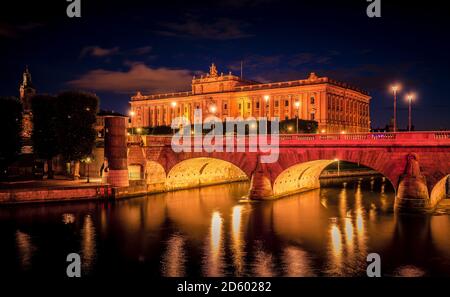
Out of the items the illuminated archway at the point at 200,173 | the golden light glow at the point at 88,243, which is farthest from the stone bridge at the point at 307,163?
the golden light glow at the point at 88,243

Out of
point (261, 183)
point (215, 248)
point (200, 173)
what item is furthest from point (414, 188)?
point (200, 173)

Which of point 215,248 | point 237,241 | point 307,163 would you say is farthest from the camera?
point 307,163

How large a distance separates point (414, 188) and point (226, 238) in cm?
2001

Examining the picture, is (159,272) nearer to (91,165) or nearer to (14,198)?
(14,198)

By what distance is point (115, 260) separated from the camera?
3319 cm

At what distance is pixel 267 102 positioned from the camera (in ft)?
445

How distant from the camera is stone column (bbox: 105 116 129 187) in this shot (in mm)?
59875

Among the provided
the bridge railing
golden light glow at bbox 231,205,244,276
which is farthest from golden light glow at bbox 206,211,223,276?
the bridge railing

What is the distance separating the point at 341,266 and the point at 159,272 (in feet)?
41.4

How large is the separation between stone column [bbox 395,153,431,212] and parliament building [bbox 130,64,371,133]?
228 feet

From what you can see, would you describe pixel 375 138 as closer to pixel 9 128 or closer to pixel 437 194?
pixel 437 194

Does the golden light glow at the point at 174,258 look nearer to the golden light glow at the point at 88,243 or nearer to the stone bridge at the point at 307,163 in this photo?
the golden light glow at the point at 88,243

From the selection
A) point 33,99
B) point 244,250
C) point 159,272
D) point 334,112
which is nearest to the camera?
point 159,272

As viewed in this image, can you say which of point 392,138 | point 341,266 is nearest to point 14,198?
point 341,266
